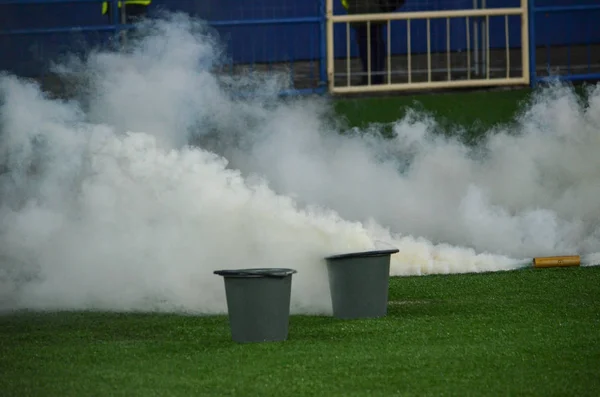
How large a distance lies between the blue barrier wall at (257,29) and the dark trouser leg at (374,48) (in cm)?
40

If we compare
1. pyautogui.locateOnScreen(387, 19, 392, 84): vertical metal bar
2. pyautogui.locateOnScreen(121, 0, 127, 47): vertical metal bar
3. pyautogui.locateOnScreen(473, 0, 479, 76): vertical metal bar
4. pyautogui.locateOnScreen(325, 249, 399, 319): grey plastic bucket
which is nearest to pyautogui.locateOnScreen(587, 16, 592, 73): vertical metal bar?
pyautogui.locateOnScreen(473, 0, 479, 76): vertical metal bar

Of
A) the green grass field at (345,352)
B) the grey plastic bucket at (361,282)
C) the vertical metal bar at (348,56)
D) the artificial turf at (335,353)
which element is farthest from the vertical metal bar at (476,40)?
the grey plastic bucket at (361,282)

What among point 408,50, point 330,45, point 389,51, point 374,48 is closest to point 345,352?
point 389,51

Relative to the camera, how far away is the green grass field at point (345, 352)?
6754 mm

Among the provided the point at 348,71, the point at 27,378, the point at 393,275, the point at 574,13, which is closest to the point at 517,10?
the point at 574,13

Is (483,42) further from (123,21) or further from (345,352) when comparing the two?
(345,352)

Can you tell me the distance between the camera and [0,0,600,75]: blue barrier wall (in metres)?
14.8

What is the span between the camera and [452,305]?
10.1m

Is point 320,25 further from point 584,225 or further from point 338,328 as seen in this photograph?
point 338,328

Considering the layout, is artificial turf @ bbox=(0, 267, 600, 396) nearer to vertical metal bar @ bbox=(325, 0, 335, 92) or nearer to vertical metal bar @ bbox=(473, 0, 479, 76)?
vertical metal bar @ bbox=(325, 0, 335, 92)

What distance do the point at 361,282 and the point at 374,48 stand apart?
627cm

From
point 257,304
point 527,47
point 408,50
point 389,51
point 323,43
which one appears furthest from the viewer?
point 527,47

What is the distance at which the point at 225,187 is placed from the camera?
10.9 m

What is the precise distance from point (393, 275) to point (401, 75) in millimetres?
3679
